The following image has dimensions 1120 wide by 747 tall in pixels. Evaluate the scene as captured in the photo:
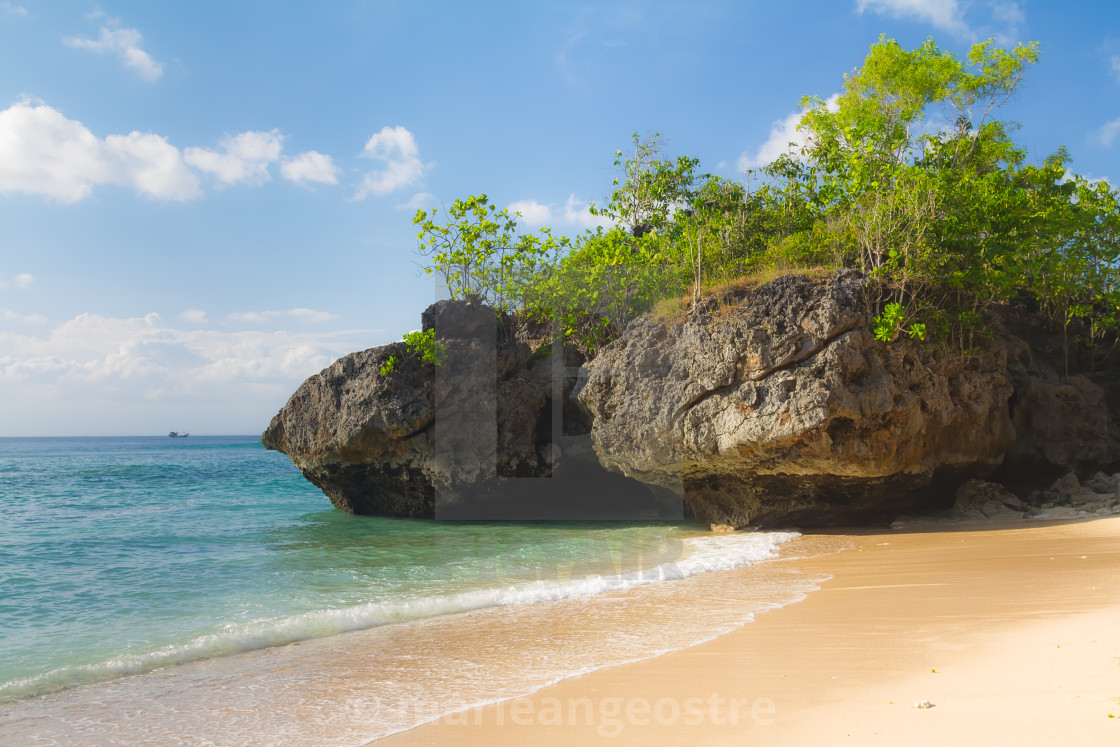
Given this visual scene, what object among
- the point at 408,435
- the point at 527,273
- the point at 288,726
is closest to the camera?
the point at 288,726

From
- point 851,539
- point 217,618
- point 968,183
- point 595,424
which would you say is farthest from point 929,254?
point 217,618

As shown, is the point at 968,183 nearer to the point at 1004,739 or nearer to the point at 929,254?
the point at 929,254

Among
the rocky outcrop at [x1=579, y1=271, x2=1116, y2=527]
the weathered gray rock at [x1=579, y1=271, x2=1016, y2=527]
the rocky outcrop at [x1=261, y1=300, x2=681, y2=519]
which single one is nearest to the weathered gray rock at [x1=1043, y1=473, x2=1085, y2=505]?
the rocky outcrop at [x1=579, y1=271, x2=1116, y2=527]

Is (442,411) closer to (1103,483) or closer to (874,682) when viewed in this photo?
(874,682)

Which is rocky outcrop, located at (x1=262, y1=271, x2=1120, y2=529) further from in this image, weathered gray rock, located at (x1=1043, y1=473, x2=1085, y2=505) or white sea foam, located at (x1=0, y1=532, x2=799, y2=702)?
white sea foam, located at (x1=0, y1=532, x2=799, y2=702)

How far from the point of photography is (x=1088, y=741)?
112 inches

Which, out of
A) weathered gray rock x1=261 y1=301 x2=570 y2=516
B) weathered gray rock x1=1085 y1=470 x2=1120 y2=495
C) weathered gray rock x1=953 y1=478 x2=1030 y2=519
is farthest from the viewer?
weathered gray rock x1=261 y1=301 x2=570 y2=516

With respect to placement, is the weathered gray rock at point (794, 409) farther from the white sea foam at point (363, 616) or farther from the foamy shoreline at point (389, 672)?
the foamy shoreline at point (389, 672)

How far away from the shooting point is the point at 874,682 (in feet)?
12.8

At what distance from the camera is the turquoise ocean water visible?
14.6 ft

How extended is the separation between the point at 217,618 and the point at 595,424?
7.27 m

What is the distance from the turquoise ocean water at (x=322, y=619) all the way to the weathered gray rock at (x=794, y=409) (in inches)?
47.0

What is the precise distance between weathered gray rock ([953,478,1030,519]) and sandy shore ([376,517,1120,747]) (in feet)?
16.6

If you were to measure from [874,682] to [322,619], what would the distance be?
520 centimetres
